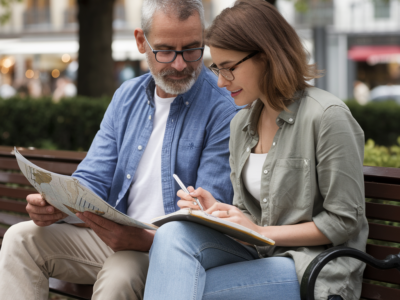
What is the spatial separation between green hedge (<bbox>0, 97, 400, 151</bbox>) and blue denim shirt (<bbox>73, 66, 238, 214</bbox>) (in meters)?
3.67

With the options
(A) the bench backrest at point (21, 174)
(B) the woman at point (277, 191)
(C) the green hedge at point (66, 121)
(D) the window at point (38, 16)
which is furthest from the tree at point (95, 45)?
(D) the window at point (38, 16)

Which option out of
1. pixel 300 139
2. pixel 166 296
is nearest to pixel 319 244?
pixel 300 139

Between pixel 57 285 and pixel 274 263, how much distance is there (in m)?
1.35

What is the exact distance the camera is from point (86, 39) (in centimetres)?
794

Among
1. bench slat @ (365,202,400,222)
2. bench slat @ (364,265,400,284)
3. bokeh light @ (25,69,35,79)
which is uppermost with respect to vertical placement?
bokeh light @ (25,69,35,79)

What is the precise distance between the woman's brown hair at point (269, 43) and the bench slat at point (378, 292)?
34.7 inches

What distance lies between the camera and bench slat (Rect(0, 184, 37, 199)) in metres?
3.43

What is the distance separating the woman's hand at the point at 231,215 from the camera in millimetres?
2023

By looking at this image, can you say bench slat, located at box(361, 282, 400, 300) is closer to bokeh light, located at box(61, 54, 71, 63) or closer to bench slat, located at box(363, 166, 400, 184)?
bench slat, located at box(363, 166, 400, 184)

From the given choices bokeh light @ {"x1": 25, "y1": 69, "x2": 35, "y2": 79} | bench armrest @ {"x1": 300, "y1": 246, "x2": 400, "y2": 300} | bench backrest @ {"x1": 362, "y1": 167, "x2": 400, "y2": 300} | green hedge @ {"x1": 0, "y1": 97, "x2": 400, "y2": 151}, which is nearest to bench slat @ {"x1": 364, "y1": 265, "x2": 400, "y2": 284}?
bench backrest @ {"x1": 362, "y1": 167, "x2": 400, "y2": 300}

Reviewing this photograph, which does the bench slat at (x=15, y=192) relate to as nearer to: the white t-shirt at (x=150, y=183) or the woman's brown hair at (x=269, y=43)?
the white t-shirt at (x=150, y=183)

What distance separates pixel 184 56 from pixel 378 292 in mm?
1451

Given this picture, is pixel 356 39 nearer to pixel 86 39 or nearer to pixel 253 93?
pixel 86 39

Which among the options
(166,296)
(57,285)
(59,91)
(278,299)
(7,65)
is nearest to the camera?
(166,296)
